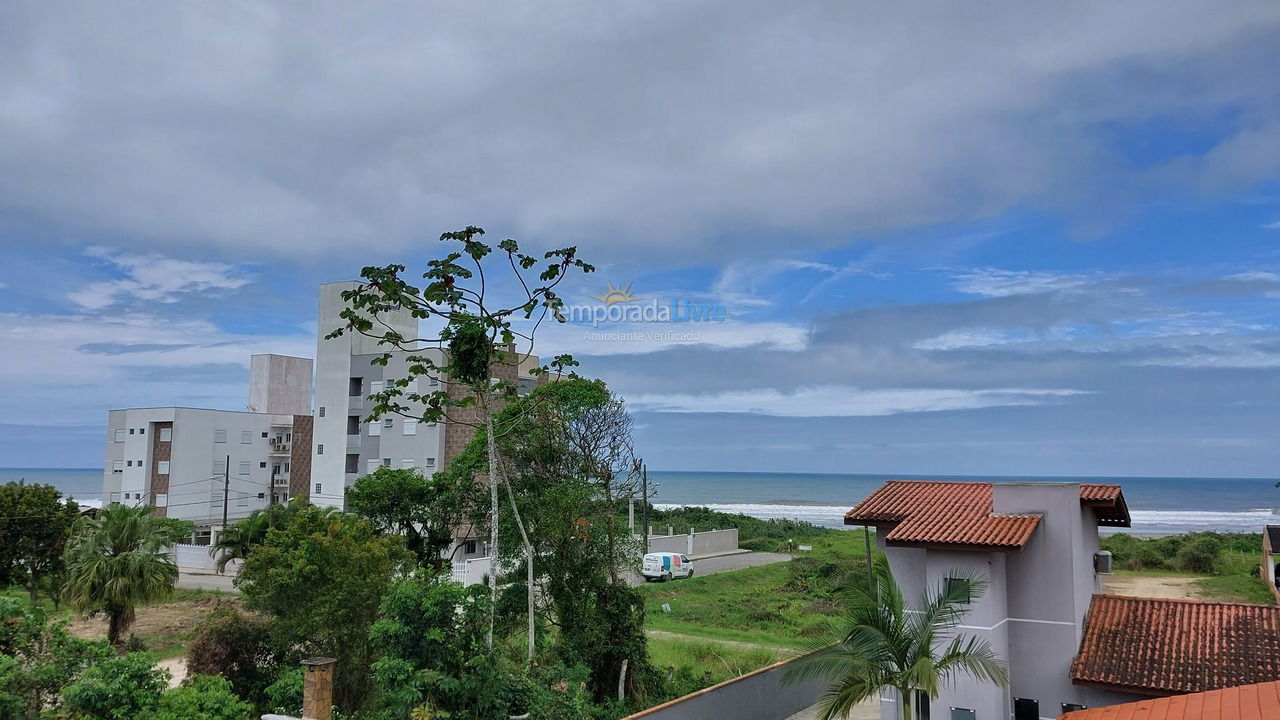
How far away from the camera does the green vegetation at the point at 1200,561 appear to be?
1398 inches

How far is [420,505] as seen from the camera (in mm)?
24469

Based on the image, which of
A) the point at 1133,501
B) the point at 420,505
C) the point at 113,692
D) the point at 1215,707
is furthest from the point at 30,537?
the point at 1133,501

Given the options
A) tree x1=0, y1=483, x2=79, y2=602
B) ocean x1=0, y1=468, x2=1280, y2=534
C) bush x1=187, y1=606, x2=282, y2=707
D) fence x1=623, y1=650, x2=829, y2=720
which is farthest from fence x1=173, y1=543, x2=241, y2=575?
ocean x1=0, y1=468, x2=1280, y2=534

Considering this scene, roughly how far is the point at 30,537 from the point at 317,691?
26.9m

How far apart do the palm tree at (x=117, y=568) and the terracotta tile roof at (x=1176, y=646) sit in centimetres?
2035

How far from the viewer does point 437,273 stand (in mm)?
14172

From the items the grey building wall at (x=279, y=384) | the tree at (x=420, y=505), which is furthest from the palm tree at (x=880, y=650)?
the grey building wall at (x=279, y=384)

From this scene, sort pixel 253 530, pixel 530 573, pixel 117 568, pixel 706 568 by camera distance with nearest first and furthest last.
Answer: pixel 530 573 < pixel 117 568 < pixel 253 530 < pixel 706 568

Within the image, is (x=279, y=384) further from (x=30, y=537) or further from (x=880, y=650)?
(x=880, y=650)

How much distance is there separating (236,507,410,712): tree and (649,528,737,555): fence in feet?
95.0

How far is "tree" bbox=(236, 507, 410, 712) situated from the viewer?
14.9 m

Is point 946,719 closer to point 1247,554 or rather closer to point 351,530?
point 351,530

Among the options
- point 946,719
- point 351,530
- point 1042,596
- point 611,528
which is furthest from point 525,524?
point 1042,596

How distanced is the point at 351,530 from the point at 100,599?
818 centimetres
